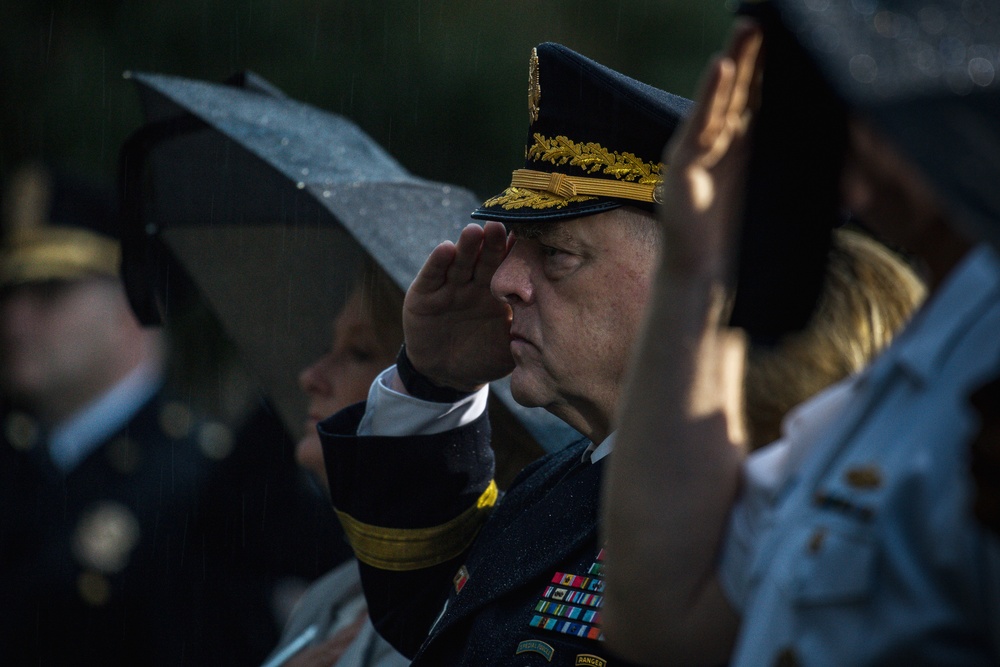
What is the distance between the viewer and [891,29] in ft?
3.11

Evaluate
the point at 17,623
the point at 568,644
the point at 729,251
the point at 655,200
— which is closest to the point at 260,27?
the point at 17,623

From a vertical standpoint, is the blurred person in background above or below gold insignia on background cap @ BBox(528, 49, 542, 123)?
below

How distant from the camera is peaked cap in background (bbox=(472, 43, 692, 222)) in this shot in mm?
2484

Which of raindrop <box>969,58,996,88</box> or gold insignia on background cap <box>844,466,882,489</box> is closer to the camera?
raindrop <box>969,58,996,88</box>

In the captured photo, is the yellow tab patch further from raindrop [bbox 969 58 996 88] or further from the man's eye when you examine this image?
raindrop [bbox 969 58 996 88]

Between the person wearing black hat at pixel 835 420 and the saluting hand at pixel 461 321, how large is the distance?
160 centimetres

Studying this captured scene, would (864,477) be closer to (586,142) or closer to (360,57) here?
(586,142)

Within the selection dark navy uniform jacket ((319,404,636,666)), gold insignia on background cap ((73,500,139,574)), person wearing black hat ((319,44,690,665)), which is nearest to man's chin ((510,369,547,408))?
person wearing black hat ((319,44,690,665))

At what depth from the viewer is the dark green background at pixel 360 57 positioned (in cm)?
627

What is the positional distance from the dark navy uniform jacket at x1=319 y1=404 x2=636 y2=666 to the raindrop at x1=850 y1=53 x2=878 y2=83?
1.53 m

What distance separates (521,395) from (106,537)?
2.70m

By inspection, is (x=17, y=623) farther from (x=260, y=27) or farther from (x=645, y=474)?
(x=645, y=474)

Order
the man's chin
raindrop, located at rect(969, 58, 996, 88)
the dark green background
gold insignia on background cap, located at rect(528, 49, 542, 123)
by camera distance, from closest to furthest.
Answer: raindrop, located at rect(969, 58, 996, 88), the man's chin, gold insignia on background cap, located at rect(528, 49, 542, 123), the dark green background

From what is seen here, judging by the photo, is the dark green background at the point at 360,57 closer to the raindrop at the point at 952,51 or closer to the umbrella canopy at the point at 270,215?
the umbrella canopy at the point at 270,215
